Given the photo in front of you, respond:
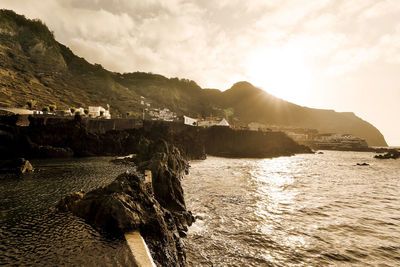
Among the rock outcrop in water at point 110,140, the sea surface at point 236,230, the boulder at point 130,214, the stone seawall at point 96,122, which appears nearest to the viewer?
the sea surface at point 236,230

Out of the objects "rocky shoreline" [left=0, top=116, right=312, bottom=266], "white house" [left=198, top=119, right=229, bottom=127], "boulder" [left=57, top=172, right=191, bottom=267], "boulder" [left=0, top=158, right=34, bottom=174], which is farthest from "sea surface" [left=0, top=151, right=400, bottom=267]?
"white house" [left=198, top=119, right=229, bottom=127]

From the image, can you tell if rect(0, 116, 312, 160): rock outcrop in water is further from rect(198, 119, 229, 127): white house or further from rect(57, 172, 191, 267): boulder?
rect(57, 172, 191, 267): boulder

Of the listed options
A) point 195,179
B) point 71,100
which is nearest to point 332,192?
A: point 195,179

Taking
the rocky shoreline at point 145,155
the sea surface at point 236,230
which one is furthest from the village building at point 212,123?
the sea surface at point 236,230

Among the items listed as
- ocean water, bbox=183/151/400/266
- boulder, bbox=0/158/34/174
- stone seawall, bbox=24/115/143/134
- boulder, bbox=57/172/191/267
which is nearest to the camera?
boulder, bbox=57/172/191/267

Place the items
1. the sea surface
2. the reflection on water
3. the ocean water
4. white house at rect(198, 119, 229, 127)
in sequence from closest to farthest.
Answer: the reflection on water → the sea surface → the ocean water → white house at rect(198, 119, 229, 127)

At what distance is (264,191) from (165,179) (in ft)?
49.1

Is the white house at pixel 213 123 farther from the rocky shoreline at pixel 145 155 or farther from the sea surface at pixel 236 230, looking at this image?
the sea surface at pixel 236 230

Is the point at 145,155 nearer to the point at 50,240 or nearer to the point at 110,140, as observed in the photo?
the point at 110,140

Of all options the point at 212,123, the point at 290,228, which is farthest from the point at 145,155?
the point at 212,123

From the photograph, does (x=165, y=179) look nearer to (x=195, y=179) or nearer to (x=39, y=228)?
(x=39, y=228)

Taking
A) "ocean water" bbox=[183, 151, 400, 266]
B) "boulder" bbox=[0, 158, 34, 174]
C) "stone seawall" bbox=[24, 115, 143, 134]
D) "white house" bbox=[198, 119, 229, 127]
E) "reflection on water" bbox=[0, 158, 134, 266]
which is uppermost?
"white house" bbox=[198, 119, 229, 127]

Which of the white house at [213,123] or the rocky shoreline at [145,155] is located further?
the white house at [213,123]

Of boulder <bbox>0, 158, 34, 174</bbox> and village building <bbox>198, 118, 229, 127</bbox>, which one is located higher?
village building <bbox>198, 118, 229, 127</bbox>
